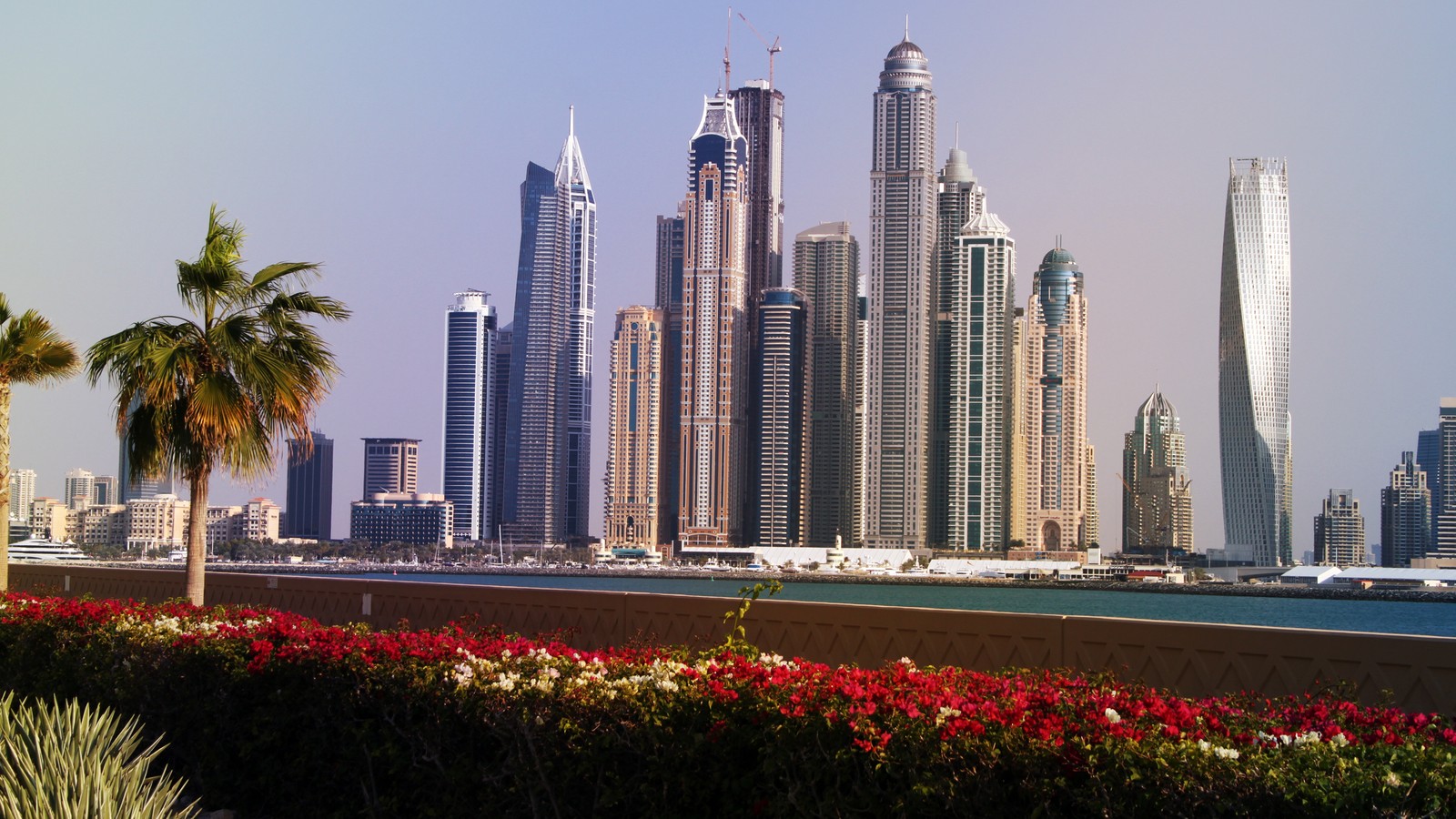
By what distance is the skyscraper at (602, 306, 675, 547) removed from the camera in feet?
618

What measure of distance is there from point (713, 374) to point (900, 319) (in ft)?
97.6

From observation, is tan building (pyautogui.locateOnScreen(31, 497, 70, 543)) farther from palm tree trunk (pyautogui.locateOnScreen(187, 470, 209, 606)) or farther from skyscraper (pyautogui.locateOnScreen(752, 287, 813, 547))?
palm tree trunk (pyautogui.locateOnScreen(187, 470, 209, 606))

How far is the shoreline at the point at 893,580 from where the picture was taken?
116 meters

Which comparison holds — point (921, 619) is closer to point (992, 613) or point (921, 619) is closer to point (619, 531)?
point (992, 613)

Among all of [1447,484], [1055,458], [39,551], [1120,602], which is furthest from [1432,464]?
[39,551]

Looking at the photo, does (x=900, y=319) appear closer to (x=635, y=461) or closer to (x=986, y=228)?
(x=986, y=228)

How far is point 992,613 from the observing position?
1124 centimetres

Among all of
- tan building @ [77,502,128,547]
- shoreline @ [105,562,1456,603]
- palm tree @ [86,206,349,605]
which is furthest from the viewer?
tan building @ [77,502,128,547]

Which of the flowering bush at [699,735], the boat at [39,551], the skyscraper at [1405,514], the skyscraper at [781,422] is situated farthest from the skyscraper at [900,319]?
the flowering bush at [699,735]

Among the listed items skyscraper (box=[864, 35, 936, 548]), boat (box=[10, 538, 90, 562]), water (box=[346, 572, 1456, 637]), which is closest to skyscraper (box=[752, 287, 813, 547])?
skyscraper (box=[864, 35, 936, 548])

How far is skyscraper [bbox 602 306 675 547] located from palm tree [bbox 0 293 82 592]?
170 m

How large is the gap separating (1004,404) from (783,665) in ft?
538

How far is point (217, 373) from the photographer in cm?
1456

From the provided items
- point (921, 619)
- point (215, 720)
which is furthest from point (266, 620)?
point (921, 619)
